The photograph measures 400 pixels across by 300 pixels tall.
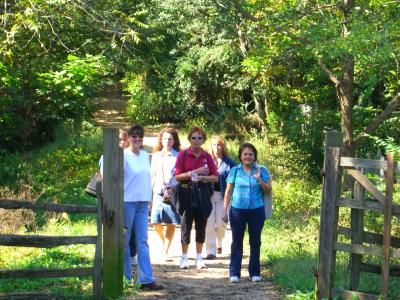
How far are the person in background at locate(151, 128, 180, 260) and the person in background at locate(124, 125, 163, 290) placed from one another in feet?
4.83

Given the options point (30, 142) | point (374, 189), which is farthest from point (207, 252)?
point (30, 142)

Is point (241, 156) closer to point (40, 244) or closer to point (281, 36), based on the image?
point (40, 244)

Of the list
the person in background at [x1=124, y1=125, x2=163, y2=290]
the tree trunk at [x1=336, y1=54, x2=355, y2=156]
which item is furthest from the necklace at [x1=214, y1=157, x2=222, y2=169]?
the tree trunk at [x1=336, y1=54, x2=355, y2=156]

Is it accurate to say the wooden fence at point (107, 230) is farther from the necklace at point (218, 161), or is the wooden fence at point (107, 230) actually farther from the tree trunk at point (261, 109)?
the tree trunk at point (261, 109)

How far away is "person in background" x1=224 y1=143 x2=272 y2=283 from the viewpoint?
31.4 ft

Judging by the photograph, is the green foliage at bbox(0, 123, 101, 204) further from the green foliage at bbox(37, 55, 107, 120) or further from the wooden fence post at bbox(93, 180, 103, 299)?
the wooden fence post at bbox(93, 180, 103, 299)

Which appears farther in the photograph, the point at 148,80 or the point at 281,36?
the point at 148,80

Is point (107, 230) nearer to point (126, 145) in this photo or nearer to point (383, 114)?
point (126, 145)

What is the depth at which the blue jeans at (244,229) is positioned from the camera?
9586mm

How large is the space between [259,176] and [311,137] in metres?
9.03

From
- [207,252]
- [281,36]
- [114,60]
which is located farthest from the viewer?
[114,60]

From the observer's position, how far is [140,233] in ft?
29.9

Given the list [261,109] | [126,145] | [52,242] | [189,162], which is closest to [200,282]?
[189,162]

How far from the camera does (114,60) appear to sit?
20.7 m
